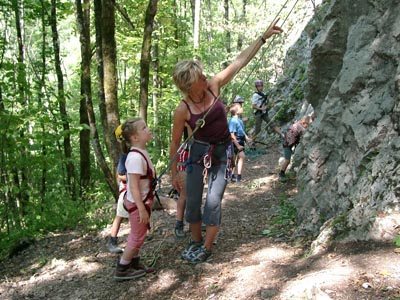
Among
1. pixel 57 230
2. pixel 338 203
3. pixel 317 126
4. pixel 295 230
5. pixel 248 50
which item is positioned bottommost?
pixel 57 230

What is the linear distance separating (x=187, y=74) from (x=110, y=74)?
3381mm

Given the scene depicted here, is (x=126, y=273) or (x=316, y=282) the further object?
(x=126, y=273)

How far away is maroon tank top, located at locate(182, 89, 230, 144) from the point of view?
435cm

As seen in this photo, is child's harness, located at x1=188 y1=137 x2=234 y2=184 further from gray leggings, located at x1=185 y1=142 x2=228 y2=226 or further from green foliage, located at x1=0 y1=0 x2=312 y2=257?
green foliage, located at x1=0 y1=0 x2=312 y2=257

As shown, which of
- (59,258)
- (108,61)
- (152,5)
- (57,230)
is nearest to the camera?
(59,258)

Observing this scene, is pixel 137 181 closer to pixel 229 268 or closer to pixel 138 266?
pixel 138 266

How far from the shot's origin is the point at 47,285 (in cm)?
539

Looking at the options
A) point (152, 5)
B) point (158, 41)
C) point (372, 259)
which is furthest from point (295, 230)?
point (158, 41)

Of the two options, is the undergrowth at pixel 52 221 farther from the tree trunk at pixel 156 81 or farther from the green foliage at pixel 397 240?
the tree trunk at pixel 156 81

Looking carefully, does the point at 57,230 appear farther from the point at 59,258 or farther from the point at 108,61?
the point at 108,61

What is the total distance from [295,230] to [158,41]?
12494 mm

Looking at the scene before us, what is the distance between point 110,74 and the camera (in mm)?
7133

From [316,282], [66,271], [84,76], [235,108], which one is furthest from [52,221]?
[316,282]

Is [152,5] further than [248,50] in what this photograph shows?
Yes
